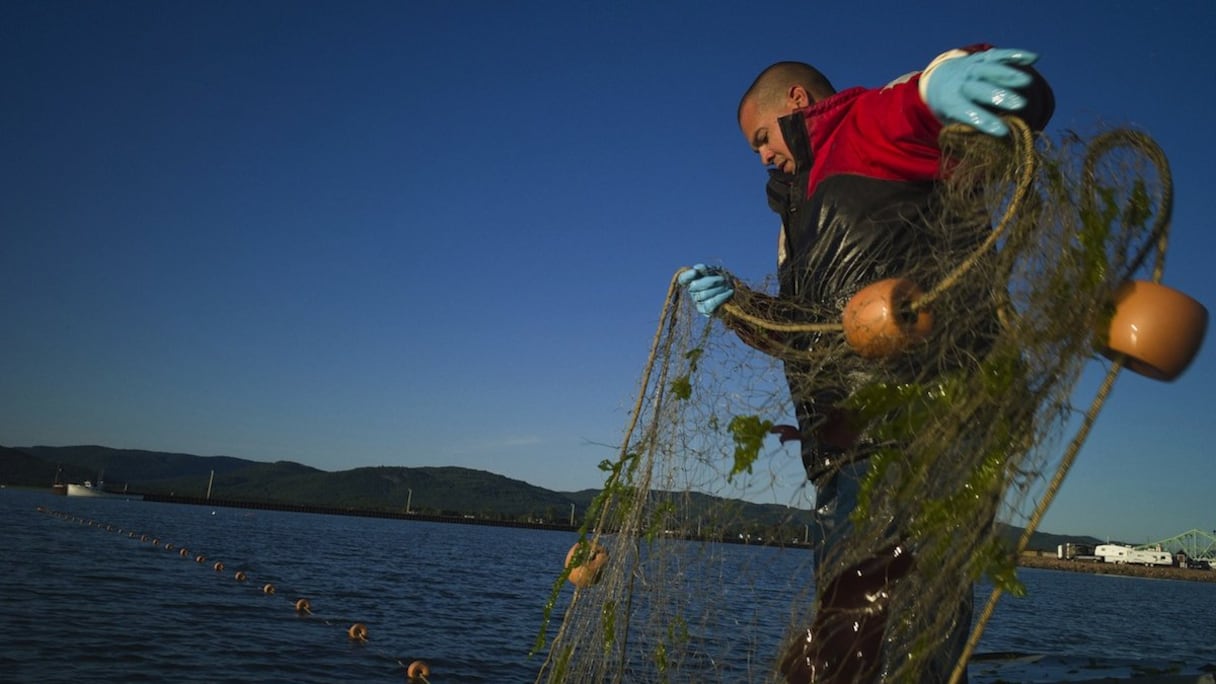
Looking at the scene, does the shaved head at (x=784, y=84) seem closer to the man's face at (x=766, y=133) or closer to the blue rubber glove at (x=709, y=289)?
the man's face at (x=766, y=133)

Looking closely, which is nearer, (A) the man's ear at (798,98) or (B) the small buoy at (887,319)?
(B) the small buoy at (887,319)

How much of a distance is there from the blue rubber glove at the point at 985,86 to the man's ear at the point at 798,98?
101 cm

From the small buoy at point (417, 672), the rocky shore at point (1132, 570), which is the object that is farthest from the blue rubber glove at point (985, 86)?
the rocky shore at point (1132, 570)

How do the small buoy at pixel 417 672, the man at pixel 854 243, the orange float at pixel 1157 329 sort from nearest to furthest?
the orange float at pixel 1157 329 → the man at pixel 854 243 → the small buoy at pixel 417 672

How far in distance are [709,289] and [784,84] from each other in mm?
993

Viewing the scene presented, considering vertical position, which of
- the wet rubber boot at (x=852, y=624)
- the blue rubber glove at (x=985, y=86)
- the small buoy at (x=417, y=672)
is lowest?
the small buoy at (x=417, y=672)

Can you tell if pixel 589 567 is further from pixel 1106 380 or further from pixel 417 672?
pixel 417 672

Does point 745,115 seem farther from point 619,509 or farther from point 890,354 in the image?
point 619,509

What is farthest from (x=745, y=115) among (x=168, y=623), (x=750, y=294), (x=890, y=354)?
(x=168, y=623)

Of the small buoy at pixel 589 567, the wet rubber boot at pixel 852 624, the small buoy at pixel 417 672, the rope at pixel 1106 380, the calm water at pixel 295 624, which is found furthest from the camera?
→ the small buoy at pixel 417 672

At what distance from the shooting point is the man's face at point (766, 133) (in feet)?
11.1

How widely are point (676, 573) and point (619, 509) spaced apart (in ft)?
1.35

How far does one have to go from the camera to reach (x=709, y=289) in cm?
325

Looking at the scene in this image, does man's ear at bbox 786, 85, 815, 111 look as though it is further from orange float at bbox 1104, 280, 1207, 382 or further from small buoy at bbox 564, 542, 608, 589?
small buoy at bbox 564, 542, 608, 589
